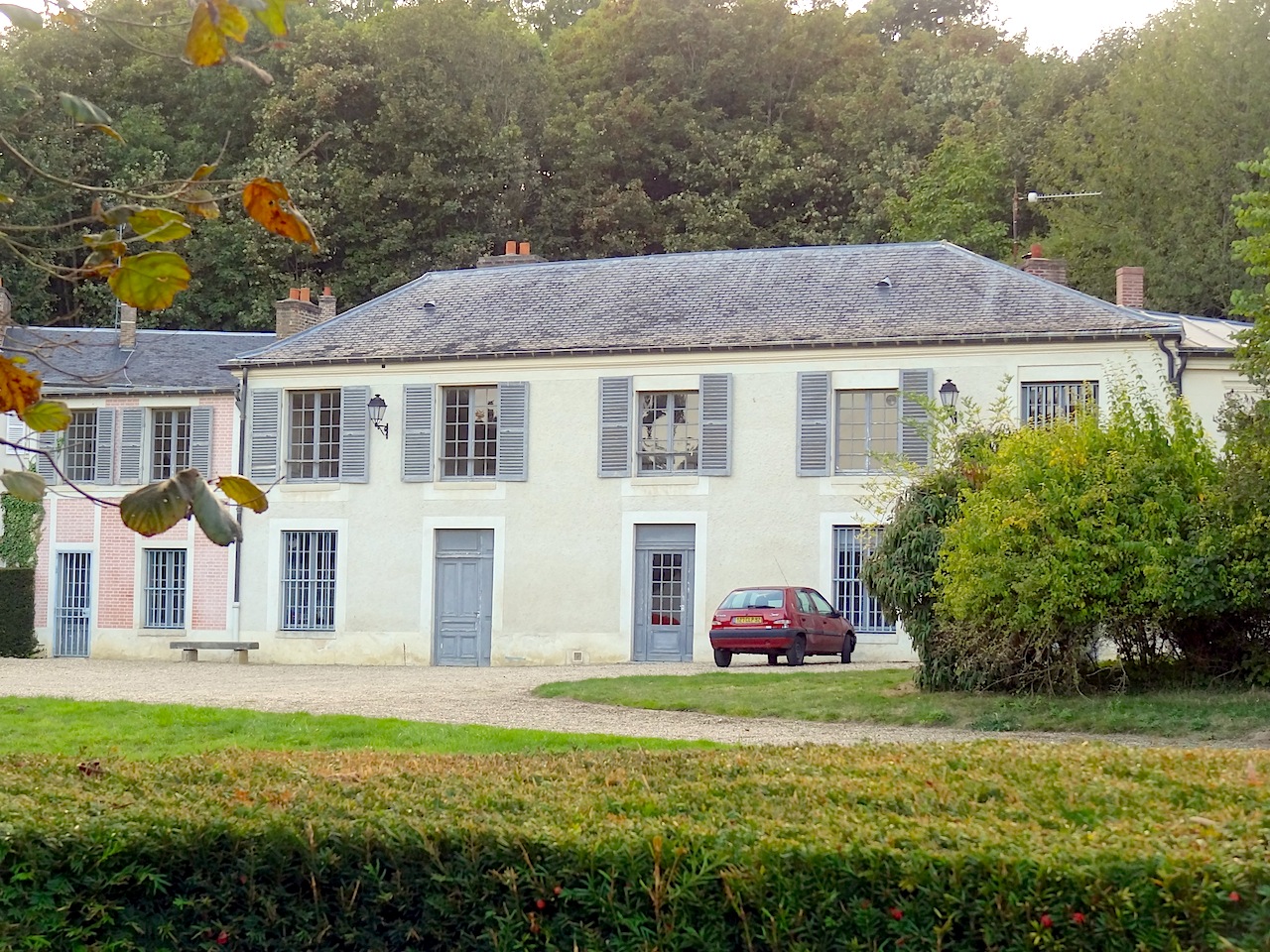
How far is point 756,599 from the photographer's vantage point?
75.6 ft

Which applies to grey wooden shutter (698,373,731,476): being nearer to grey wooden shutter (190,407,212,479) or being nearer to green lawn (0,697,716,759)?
grey wooden shutter (190,407,212,479)

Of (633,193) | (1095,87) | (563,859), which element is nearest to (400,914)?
(563,859)

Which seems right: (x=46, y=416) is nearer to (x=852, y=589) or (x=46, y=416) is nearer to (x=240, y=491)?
(x=240, y=491)

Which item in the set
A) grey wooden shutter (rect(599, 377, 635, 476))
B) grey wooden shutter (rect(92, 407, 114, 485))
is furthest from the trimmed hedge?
grey wooden shutter (rect(92, 407, 114, 485))

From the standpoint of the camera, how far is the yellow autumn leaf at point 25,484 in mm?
3150

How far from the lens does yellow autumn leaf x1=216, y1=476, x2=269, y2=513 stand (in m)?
2.98

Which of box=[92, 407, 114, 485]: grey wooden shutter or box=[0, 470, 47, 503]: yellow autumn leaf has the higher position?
box=[92, 407, 114, 485]: grey wooden shutter

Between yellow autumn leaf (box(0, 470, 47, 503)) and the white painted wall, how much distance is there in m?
22.0

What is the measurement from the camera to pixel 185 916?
15.9 feet

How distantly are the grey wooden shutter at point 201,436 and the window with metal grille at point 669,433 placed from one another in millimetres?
8045

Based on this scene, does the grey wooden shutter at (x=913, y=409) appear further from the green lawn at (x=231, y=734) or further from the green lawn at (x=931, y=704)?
the green lawn at (x=231, y=734)

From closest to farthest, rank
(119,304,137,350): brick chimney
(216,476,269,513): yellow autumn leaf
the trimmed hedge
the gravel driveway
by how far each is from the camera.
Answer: (216,476,269,513): yellow autumn leaf < the trimmed hedge < the gravel driveway < (119,304,137,350): brick chimney

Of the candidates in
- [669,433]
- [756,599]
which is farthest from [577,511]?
[756,599]

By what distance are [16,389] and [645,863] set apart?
7.28 feet
